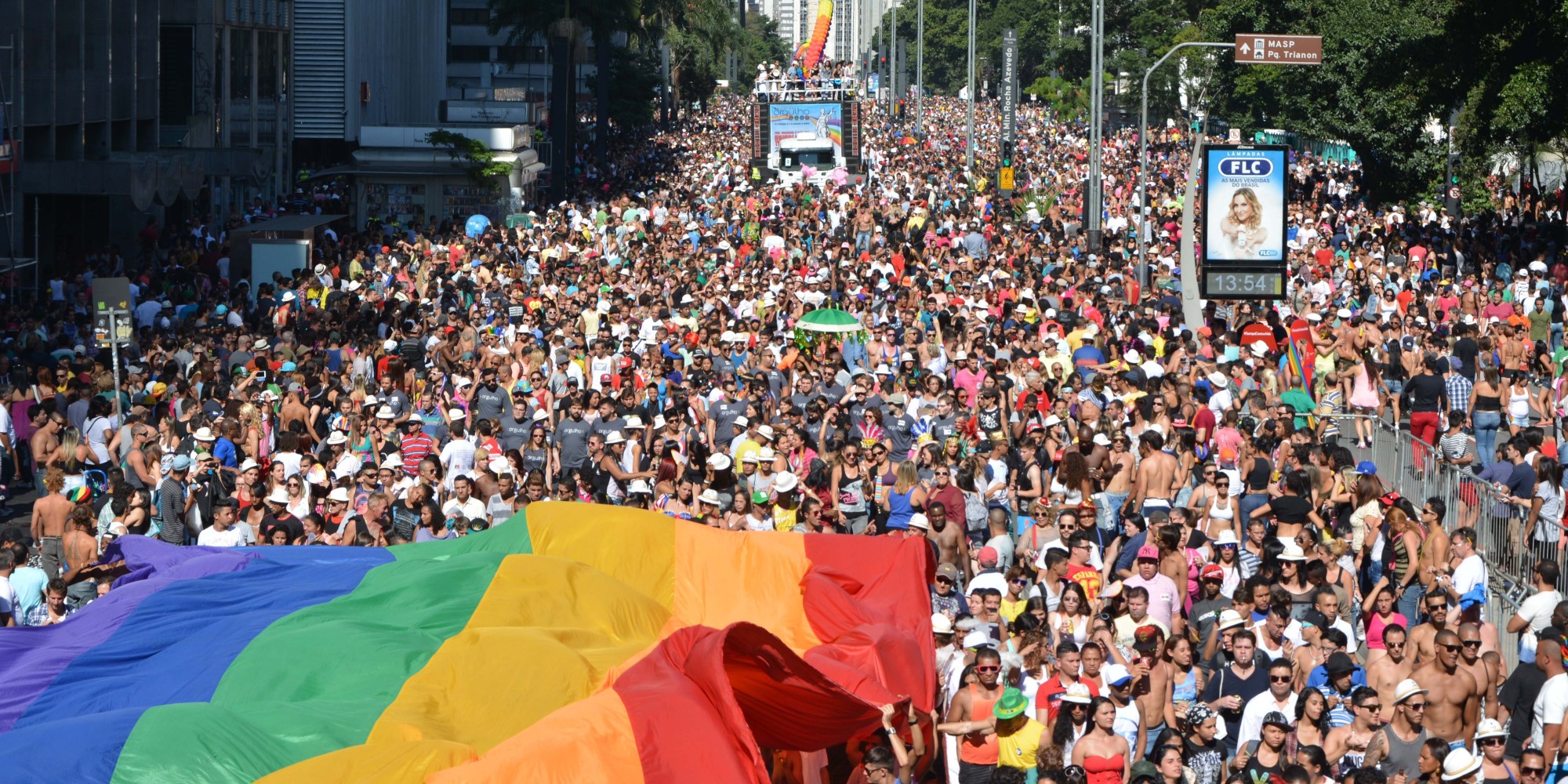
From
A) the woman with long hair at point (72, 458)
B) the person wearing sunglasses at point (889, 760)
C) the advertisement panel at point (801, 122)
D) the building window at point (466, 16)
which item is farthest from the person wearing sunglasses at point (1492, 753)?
the building window at point (466, 16)

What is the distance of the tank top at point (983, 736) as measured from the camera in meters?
9.62

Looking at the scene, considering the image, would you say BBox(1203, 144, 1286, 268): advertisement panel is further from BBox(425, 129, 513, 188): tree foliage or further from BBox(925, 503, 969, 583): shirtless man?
BBox(425, 129, 513, 188): tree foliage

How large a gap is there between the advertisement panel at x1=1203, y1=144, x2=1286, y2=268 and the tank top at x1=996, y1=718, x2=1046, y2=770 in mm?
15273

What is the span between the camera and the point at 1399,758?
9.32 m

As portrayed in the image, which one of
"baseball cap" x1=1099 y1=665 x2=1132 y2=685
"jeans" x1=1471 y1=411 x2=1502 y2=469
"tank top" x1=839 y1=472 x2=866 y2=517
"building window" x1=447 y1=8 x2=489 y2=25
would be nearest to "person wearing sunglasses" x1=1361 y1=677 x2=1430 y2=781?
"baseball cap" x1=1099 y1=665 x2=1132 y2=685

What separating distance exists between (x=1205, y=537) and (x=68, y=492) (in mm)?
8557

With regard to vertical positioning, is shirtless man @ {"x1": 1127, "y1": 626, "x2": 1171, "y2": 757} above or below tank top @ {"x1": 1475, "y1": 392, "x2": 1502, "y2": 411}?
below

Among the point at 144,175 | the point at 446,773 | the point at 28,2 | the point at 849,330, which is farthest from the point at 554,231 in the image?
the point at 446,773

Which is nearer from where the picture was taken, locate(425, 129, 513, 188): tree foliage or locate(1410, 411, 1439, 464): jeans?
locate(1410, 411, 1439, 464): jeans

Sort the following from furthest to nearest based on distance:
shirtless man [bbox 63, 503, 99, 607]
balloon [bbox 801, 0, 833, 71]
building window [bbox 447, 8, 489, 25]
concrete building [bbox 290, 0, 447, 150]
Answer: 1. balloon [bbox 801, 0, 833, 71]
2. building window [bbox 447, 8, 489, 25]
3. concrete building [bbox 290, 0, 447, 150]
4. shirtless man [bbox 63, 503, 99, 607]

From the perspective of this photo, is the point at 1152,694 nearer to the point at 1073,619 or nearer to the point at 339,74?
the point at 1073,619

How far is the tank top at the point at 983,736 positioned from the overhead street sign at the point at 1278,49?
26.0 metres

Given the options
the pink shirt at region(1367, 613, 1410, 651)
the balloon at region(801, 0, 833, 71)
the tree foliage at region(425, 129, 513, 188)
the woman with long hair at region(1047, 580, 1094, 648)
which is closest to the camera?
the woman with long hair at region(1047, 580, 1094, 648)

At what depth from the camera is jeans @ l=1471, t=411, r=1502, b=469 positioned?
18000mm
